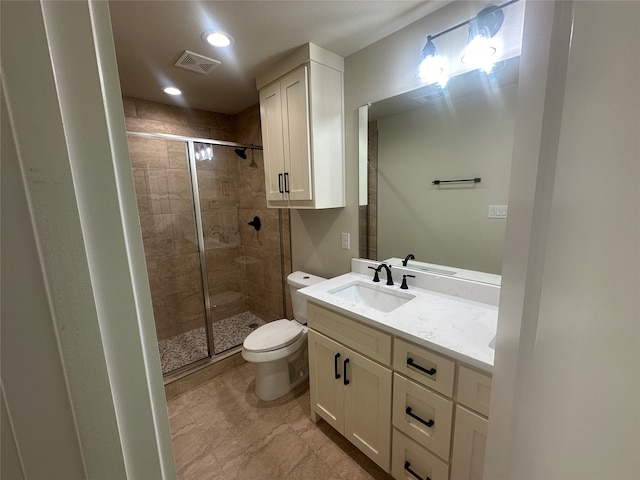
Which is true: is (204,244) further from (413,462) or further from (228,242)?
(413,462)

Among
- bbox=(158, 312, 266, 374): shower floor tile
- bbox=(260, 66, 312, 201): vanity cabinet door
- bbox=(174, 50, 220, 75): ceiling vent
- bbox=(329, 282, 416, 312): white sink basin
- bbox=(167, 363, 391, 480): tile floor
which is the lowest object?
bbox=(167, 363, 391, 480): tile floor

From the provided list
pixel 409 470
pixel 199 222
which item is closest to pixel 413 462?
pixel 409 470

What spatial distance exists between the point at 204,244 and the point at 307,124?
1.55 metres

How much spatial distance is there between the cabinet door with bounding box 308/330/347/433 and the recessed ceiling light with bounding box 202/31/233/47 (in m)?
1.72

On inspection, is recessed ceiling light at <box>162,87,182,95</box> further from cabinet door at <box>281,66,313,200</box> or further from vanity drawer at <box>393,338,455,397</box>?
vanity drawer at <box>393,338,455,397</box>

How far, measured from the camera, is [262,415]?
1811 millimetres

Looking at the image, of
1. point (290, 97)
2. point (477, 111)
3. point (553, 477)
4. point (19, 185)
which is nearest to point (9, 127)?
point (19, 185)

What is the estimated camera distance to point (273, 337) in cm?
191

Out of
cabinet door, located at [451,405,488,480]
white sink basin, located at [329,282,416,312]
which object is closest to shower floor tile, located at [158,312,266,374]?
white sink basin, located at [329,282,416,312]

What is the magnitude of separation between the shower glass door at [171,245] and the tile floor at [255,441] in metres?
0.56

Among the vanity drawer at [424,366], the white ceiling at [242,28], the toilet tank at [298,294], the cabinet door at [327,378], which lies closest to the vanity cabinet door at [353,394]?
the cabinet door at [327,378]

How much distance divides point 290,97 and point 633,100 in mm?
1756

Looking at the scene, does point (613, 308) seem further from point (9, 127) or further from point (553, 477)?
point (9, 127)

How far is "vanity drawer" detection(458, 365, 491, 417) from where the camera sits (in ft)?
2.99
